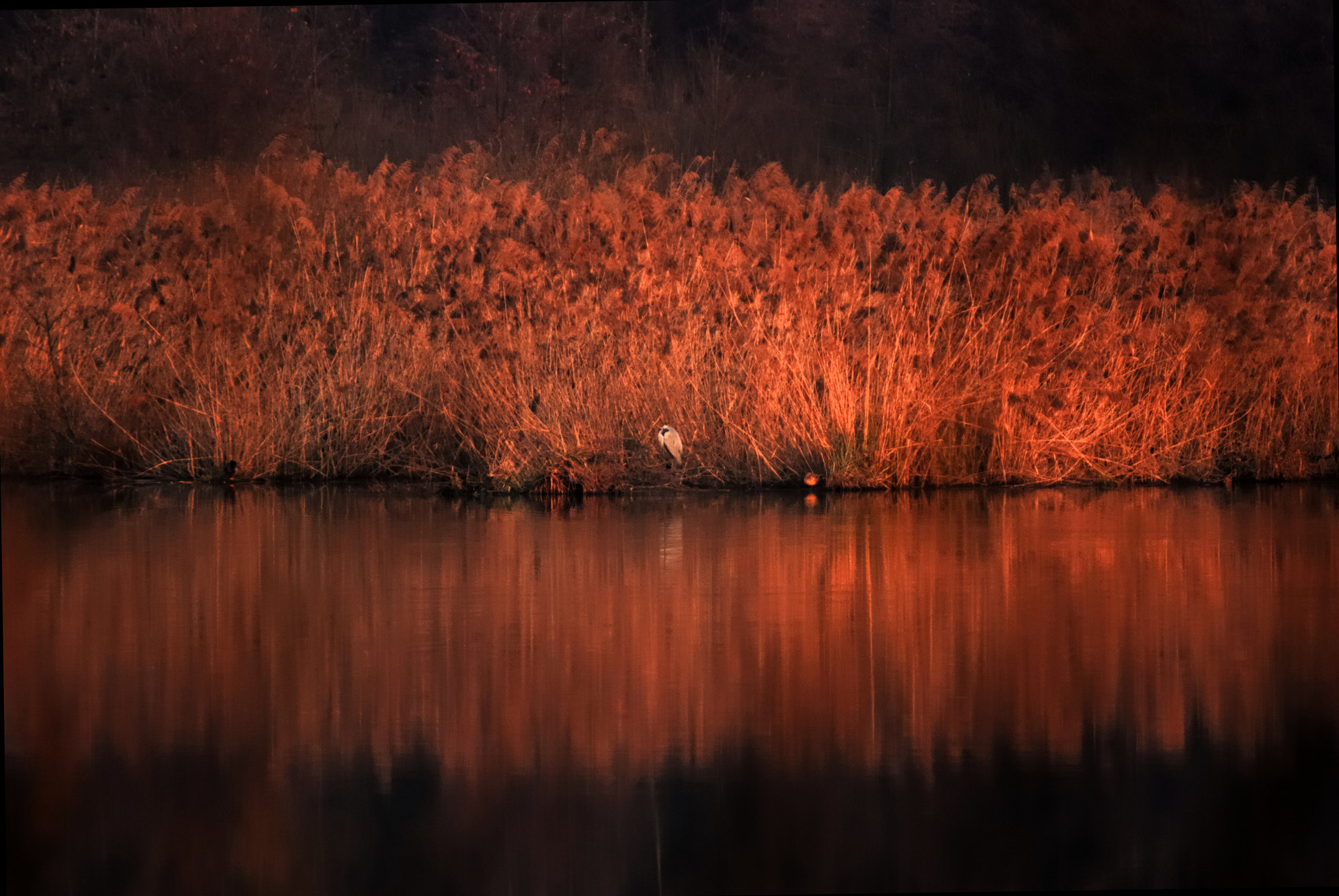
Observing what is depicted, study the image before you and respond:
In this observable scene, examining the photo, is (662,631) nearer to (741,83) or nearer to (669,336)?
(669,336)

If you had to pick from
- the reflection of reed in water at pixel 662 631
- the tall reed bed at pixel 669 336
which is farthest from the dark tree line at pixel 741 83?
the reflection of reed in water at pixel 662 631

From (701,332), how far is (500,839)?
27.2 ft

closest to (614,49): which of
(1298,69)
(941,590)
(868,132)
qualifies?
(868,132)

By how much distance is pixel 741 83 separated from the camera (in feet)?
86.8

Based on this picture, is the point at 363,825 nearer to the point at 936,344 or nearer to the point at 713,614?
the point at 713,614

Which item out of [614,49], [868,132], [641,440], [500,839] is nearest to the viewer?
[500,839]

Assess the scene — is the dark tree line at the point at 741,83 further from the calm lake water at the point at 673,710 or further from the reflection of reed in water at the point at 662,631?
the calm lake water at the point at 673,710

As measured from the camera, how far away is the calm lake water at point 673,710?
452 cm

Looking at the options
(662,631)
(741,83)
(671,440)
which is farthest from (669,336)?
(741,83)

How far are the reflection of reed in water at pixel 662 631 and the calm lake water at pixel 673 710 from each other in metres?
0.03

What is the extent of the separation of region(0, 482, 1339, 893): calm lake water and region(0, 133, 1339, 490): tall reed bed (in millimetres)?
2297

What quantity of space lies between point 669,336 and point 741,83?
48.5 ft

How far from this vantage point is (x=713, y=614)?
742 centimetres

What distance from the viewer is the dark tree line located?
25.1 metres
